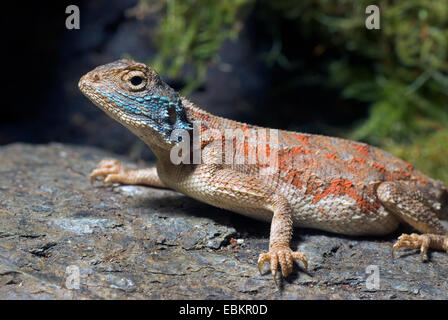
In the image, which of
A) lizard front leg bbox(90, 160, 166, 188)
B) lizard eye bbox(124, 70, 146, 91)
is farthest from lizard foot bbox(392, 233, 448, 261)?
lizard eye bbox(124, 70, 146, 91)

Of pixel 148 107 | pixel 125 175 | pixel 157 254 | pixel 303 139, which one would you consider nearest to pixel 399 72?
pixel 303 139

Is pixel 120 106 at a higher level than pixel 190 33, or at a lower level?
lower

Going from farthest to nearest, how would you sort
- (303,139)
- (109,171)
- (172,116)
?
(109,171), (303,139), (172,116)

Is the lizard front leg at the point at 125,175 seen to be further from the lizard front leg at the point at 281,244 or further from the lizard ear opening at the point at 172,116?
the lizard front leg at the point at 281,244

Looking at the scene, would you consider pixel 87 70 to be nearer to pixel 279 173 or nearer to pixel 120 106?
pixel 120 106

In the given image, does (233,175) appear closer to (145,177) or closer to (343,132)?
(145,177)
